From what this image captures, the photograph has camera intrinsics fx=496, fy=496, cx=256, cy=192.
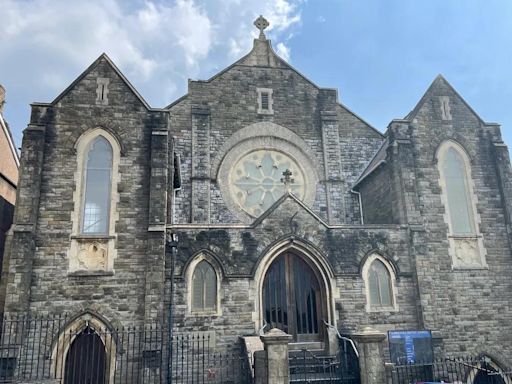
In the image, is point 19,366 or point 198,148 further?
point 198,148

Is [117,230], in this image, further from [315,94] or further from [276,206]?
[315,94]

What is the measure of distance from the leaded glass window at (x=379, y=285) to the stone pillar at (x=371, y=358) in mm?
3528

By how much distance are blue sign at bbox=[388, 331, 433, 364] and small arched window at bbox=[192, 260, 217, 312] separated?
5.33 meters

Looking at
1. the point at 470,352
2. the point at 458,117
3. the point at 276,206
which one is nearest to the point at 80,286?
the point at 276,206

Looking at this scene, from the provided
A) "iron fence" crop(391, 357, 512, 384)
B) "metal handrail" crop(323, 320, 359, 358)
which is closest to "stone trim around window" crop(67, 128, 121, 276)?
"metal handrail" crop(323, 320, 359, 358)

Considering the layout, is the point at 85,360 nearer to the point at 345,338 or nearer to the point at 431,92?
the point at 345,338

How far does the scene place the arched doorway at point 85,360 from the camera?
1373cm

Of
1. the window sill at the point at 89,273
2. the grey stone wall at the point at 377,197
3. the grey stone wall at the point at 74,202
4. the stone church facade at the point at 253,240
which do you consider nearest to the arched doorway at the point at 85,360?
the stone church facade at the point at 253,240

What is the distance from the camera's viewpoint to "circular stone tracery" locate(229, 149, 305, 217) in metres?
20.2

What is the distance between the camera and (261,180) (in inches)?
810

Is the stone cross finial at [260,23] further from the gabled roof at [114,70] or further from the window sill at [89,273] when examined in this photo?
the window sill at [89,273]

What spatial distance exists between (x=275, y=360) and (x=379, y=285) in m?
5.90

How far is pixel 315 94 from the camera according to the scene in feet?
72.1

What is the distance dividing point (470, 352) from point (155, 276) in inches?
398
